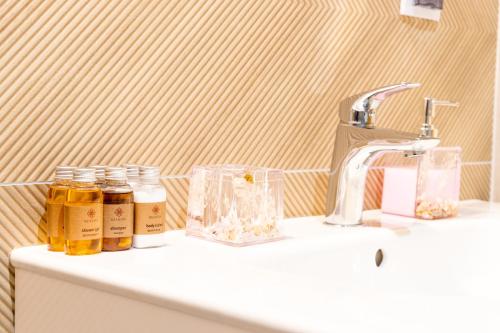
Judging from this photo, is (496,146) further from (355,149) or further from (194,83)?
(194,83)

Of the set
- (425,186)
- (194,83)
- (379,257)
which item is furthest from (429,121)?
(194,83)

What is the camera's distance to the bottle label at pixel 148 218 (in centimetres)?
81

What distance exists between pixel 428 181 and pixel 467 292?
9.1 inches

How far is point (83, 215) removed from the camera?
75cm

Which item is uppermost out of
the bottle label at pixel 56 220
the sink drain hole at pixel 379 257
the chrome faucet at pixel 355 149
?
the chrome faucet at pixel 355 149

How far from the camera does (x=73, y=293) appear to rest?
0.71 meters

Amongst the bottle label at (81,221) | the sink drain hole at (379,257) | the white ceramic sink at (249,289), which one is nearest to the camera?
the white ceramic sink at (249,289)

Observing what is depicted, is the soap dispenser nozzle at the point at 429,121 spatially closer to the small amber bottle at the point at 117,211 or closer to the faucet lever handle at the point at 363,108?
the faucet lever handle at the point at 363,108

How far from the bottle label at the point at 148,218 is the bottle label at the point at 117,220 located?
0.05 feet

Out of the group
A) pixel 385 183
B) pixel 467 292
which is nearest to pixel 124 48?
pixel 385 183

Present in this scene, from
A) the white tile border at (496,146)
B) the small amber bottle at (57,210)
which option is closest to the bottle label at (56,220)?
the small amber bottle at (57,210)

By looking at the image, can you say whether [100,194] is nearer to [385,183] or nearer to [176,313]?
[176,313]

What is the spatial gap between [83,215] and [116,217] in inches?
2.1

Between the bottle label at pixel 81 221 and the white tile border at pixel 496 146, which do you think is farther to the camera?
the white tile border at pixel 496 146
